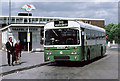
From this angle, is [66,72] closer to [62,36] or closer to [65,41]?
[65,41]

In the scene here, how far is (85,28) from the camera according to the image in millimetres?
16156

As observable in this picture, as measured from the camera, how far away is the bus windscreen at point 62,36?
1454cm

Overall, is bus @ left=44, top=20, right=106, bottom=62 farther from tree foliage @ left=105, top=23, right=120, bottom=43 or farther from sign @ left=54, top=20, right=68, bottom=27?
tree foliage @ left=105, top=23, right=120, bottom=43

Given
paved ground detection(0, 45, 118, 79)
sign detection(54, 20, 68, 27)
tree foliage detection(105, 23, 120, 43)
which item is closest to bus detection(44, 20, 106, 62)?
sign detection(54, 20, 68, 27)

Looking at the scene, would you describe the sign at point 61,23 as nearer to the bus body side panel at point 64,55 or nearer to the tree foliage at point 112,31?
the bus body side panel at point 64,55

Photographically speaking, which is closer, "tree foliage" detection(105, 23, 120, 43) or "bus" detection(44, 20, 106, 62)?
"bus" detection(44, 20, 106, 62)

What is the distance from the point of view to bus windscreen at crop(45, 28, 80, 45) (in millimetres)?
14539

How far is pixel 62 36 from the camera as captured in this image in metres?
14.8

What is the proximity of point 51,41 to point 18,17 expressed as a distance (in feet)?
190

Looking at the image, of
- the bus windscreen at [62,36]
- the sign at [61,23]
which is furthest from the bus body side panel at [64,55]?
the sign at [61,23]

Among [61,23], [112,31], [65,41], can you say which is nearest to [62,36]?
[65,41]

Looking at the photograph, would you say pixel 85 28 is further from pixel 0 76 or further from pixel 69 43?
pixel 0 76

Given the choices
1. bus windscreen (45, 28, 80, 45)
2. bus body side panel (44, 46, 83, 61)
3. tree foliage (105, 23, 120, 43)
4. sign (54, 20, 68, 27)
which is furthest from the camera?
tree foliage (105, 23, 120, 43)

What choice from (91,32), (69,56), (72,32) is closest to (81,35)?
(72,32)
